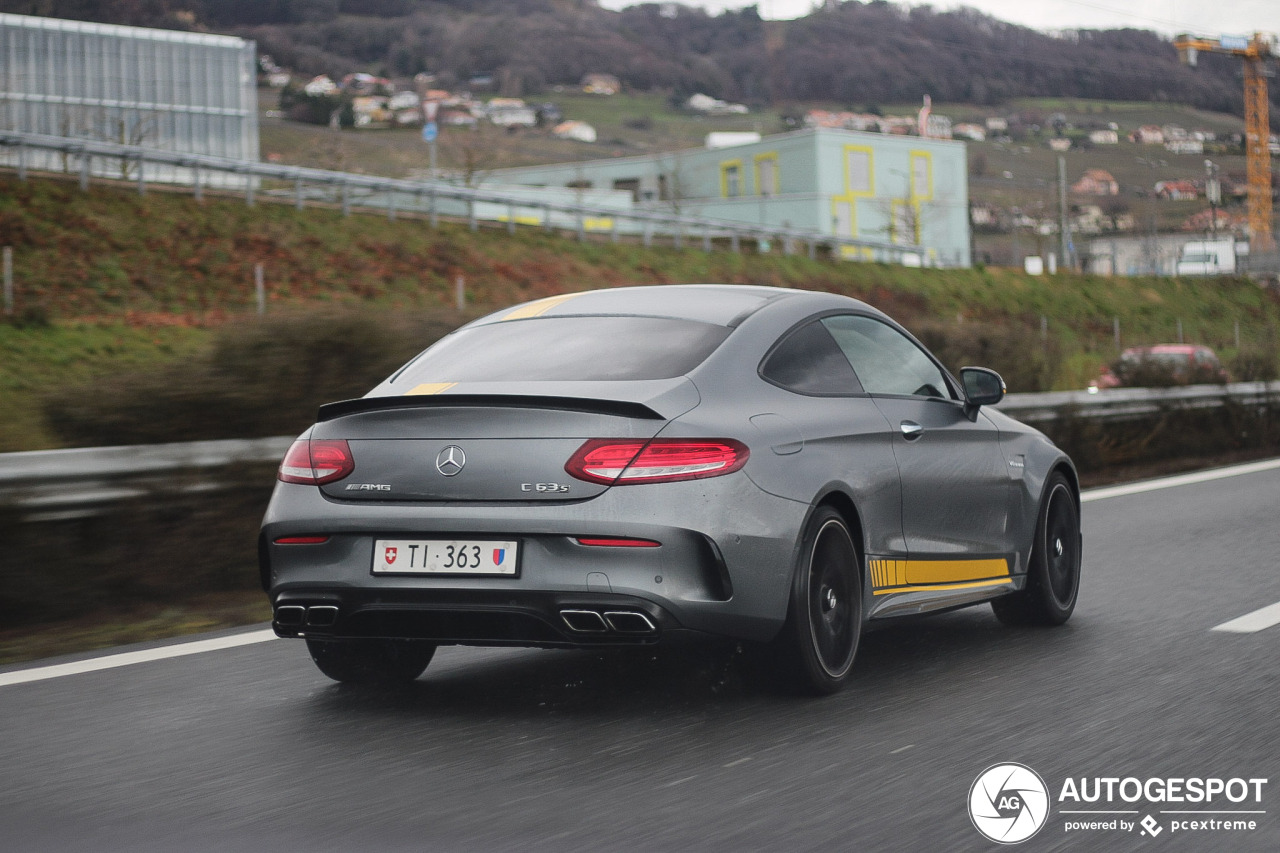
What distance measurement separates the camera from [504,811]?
14.9 ft

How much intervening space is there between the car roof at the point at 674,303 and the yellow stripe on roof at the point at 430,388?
0.82 metres

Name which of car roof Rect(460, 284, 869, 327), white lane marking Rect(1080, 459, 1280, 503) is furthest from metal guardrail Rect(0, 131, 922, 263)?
car roof Rect(460, 284, 869, 327)

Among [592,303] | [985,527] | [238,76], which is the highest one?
[238,76]

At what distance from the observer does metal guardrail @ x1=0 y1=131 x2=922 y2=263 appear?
3384 cm

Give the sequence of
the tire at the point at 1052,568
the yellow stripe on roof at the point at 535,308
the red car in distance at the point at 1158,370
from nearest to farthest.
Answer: the yellow stripe on roof at the point at 535,308 < the tire at the point at 1052,568 < the red car in distance at the point at 1158,370

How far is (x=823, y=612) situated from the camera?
604cm

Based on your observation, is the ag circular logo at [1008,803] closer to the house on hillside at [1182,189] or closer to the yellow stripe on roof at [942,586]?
the yellow stripe on roof at [942,586]

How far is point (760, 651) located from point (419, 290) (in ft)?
94.9

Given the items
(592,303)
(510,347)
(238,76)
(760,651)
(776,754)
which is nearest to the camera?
(776,754)

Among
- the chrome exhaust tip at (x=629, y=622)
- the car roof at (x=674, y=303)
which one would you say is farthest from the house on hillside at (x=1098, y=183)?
the chrome exhaust tip at (x=629, y=622)

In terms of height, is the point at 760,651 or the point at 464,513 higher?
the point at 464,513

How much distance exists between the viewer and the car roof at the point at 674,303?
643 cm

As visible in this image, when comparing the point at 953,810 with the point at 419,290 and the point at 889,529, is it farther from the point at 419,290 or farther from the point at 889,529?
the point at 419,290

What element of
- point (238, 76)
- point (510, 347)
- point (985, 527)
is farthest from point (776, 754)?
point (238, 76)
